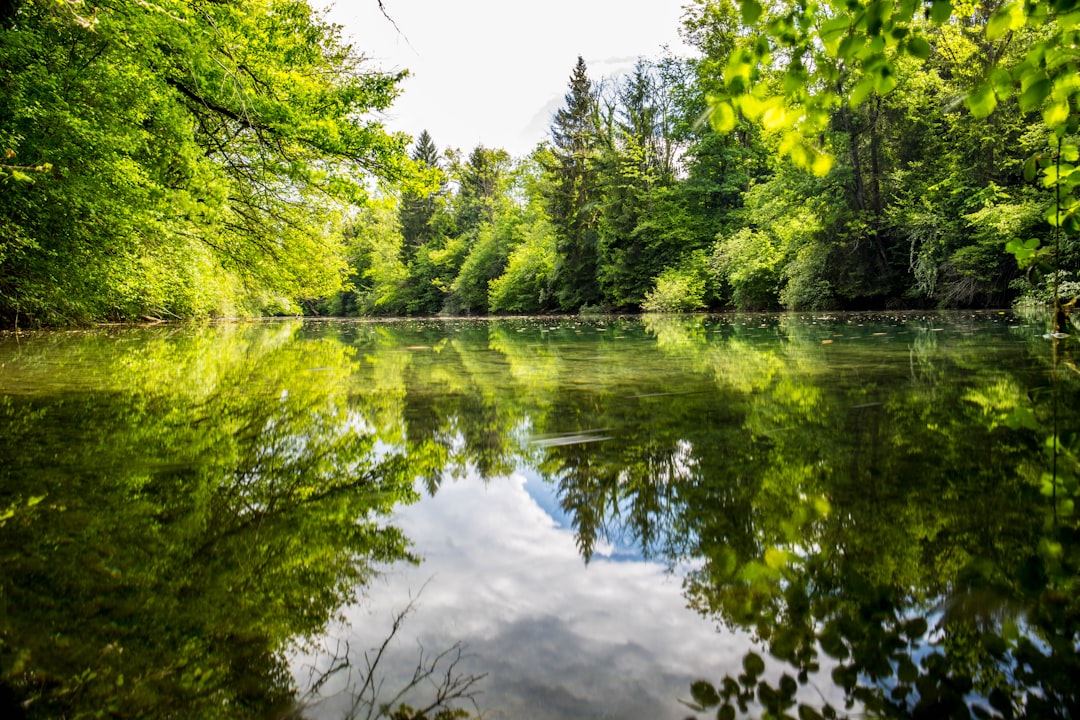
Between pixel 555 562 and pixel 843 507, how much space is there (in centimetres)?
103

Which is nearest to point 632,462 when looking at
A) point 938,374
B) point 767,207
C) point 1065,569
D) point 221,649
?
point 1065,569

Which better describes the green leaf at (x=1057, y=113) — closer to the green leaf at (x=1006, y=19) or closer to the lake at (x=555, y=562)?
the green leaf at (x=1006, y=19)

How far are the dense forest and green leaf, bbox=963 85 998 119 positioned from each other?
2 cm

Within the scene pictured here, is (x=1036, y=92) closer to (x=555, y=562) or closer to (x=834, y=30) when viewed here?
(x=834, y=30)

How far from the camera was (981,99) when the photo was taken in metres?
1.85

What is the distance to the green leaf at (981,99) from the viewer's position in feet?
6.02

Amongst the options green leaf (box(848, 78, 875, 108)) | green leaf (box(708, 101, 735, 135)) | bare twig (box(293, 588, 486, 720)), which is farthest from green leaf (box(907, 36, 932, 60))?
bare twig (box(293, 588, 486, 720))

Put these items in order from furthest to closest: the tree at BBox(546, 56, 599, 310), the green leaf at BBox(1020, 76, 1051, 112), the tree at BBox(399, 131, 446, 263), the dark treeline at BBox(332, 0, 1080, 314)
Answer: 1. the tree at BBox(399, 131, 446, 263)
2. the tree at BBox(546, 56, 599, 310)
3. the dark treeline at BBox(332, 0, 1080, 314)
4. the green leaf at BBox(1020, 76, 1051, 112)

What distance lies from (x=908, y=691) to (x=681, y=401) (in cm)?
307

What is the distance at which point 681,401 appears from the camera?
413cm

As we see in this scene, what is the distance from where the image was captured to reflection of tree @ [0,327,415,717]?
119 centimetres

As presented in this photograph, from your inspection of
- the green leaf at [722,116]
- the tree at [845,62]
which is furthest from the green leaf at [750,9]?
the green leaf at [722,116]

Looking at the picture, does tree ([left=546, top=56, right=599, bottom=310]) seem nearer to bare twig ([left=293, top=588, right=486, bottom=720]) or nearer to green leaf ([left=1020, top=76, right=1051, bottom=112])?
green leaf ([left=1020, top=76, right=1051, bottom=112])

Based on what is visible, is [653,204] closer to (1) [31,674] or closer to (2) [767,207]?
(2) [767,207]
